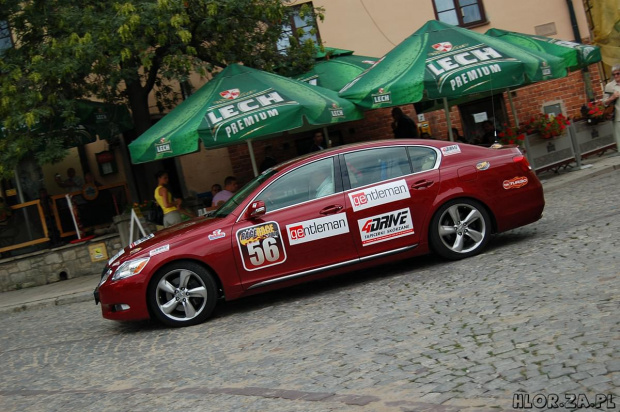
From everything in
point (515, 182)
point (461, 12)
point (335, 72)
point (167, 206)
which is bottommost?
point (515, 182)

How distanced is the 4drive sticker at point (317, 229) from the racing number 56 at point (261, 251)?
0.21 meters

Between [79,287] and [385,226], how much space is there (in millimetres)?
Answer: 6832

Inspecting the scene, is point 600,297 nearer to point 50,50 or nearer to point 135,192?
point 50,50

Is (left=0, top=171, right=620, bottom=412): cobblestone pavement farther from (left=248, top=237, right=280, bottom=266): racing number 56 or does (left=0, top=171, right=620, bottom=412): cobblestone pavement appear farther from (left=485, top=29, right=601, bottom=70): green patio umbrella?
(left=485, top=29, right=601, bottom=70): green patio umbrella

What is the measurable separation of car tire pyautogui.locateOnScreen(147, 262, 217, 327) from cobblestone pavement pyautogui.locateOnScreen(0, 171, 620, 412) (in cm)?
19

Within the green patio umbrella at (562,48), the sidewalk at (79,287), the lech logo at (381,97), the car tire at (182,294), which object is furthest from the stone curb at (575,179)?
the car tire at (182,294)

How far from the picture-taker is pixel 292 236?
859 cm

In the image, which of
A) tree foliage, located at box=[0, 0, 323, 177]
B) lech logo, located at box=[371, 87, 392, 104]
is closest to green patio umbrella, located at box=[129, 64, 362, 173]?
lech logo, located at box=[371, 87, 392, 104]

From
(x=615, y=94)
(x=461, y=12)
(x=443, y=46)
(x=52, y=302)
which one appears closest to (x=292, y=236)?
(x=52, y=302)

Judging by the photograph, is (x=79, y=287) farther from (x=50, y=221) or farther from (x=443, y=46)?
(x=443, y=46)

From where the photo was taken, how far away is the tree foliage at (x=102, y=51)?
13789mm

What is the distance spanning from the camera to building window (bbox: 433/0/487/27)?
66.0ft

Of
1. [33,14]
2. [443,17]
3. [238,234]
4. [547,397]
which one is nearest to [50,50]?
[33,14]

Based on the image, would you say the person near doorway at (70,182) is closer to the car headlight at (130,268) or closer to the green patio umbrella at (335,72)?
the green patio umbrella at (335,72)
